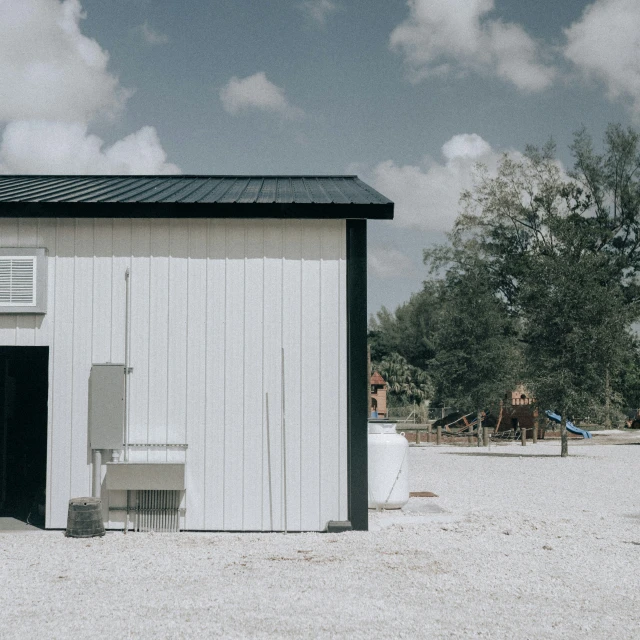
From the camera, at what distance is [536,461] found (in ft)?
67.6

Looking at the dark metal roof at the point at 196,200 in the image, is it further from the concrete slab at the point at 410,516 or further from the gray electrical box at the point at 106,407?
the concrete slab at the point at 410,516

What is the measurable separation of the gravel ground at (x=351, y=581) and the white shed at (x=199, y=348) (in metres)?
0.54

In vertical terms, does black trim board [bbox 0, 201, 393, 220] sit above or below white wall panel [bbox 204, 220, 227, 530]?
above

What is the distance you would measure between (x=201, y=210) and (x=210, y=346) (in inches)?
60.6

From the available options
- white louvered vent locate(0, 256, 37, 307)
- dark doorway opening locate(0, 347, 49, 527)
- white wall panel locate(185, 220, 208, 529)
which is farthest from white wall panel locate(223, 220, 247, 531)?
dark doorway opening locate(0, 347, 49, 527)

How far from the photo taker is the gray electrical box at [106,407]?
28.7ft

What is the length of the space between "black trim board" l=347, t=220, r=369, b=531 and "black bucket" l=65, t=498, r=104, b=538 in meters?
2.73

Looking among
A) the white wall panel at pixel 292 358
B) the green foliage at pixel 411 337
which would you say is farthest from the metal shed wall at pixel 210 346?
the green foliage at pixel 411 337

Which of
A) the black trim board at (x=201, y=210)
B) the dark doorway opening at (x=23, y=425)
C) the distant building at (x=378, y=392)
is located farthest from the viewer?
the distant building at (x=378, y=392)

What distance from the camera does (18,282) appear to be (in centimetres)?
894

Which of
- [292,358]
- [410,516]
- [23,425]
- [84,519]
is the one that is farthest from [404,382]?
[84,519]

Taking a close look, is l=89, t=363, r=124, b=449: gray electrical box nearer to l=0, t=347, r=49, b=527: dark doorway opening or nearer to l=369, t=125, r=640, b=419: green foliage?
l=0, t=347, r=49, b=527: dark doorway opening

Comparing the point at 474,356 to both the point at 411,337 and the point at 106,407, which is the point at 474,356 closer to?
the point at 106,407

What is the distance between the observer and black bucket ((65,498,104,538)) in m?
8.38
